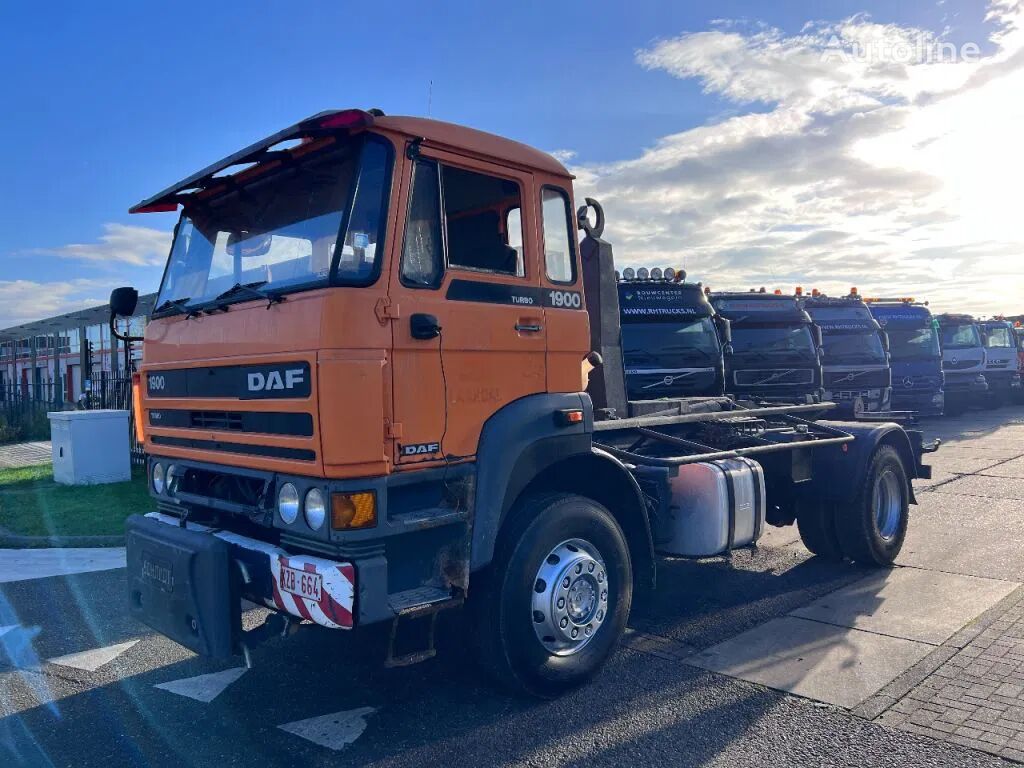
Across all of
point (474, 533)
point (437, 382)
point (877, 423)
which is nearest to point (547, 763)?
point (474, 533)

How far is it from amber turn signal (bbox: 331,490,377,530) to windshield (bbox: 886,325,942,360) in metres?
19.3

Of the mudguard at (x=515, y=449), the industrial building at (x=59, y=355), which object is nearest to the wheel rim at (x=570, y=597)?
the mudguard at (x=515, y=449)

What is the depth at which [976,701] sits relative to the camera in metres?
4.27

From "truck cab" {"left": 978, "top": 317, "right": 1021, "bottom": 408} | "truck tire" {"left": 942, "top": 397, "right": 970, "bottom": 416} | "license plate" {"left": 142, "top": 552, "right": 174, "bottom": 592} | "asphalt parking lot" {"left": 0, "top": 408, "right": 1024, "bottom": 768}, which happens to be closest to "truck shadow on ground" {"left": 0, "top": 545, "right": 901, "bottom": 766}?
"asphalt parking lot" {"left": 0, "top": 408, "right": 1024, "bottom": 768}

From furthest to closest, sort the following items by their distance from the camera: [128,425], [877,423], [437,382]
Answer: [128,425]
[877,423]
[437,382]

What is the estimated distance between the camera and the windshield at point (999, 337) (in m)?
26.2

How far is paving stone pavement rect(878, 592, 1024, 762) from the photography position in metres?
3.90

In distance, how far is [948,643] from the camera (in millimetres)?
5117

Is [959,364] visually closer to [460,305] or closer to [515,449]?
[515,449]

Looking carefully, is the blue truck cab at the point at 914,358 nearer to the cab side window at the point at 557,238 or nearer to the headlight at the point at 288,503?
the cab side window at the point at 557,238

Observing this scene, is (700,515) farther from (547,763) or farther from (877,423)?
(877,423)

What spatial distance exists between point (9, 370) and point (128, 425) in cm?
2881

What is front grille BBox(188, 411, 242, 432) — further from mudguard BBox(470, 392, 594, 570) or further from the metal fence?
the metal fence

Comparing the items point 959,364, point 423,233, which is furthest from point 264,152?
point 959,364
